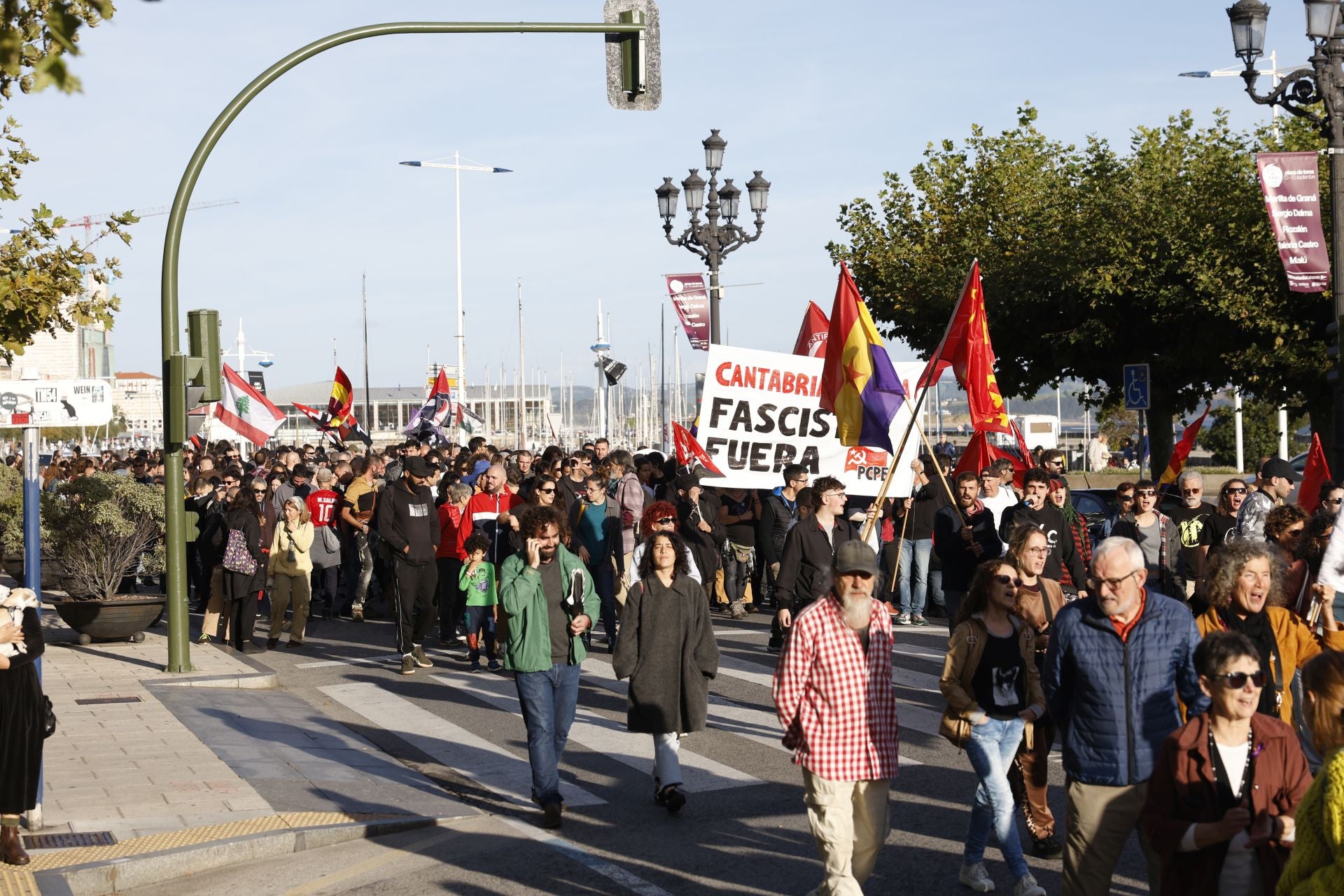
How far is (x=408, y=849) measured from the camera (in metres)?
8.02

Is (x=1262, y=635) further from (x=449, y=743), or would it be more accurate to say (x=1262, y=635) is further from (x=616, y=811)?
(x=449, y=743)

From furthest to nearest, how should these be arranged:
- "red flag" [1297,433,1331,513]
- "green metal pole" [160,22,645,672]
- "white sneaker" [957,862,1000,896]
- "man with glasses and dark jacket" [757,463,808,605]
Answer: "man with glasses and dark jacket" [757,463,808,605] → "red flag" [1297,433,1331,513] → "green metal pole" [160,22,645,672] → "white sneaker" [957,862,1000,896]

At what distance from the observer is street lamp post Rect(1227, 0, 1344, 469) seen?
14297 mm

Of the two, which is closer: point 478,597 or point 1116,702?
point 1116,702

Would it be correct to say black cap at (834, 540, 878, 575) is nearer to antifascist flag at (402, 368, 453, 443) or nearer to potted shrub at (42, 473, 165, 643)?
potted shrub at (42, 473, 165, 643)

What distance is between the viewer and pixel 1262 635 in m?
6.23

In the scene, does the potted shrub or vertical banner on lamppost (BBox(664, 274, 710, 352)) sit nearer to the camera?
the potted shrub

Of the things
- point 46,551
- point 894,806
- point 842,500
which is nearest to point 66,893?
point 894,806

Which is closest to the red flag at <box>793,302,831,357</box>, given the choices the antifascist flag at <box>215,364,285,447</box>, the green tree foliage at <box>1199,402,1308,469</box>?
the antifascist flag at <box>215,364,285,447</box>

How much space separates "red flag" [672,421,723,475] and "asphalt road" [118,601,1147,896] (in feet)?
9.41

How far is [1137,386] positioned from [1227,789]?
57.8 feet

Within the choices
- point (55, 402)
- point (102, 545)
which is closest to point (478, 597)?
point (55, 402)

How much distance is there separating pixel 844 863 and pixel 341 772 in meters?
4.50

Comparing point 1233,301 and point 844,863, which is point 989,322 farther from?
point 844,863
